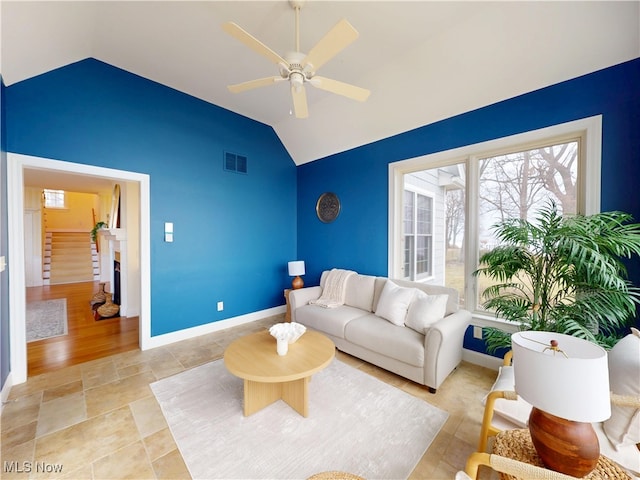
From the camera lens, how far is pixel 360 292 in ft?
10.8

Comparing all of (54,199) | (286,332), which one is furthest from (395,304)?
(54,199)

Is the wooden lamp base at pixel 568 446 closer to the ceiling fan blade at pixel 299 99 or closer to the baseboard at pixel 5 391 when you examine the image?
the ceiling fan blade at pixel 299 99

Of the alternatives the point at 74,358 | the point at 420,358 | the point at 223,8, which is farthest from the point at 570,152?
the point at 74,358

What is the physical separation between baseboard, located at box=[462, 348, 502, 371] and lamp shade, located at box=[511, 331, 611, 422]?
1.99 meters

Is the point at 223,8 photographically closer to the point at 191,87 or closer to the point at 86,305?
the point at 191,87

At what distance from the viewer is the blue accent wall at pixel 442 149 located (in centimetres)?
195

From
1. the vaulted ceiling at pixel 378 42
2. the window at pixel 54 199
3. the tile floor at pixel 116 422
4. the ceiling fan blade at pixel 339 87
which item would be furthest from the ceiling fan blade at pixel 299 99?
the window at pixel 54 199

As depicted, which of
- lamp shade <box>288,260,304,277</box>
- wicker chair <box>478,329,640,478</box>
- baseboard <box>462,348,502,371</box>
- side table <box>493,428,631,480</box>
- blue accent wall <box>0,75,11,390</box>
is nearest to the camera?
side table <box>493,428,631,480</box>

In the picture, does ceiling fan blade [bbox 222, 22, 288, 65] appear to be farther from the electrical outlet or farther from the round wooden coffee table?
the electrical outlet

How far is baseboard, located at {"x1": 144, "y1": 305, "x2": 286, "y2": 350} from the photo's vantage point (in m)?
3.13

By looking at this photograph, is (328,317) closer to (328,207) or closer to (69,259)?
(328,207)

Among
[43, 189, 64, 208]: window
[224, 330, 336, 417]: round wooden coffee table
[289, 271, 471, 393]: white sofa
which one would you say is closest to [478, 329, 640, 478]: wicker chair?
[289, 271, 471, 393]: white sofa

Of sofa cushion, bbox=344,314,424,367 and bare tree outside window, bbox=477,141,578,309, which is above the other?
bare tree outside window, bbox=477,141,578,309

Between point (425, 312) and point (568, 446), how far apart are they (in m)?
1.58
